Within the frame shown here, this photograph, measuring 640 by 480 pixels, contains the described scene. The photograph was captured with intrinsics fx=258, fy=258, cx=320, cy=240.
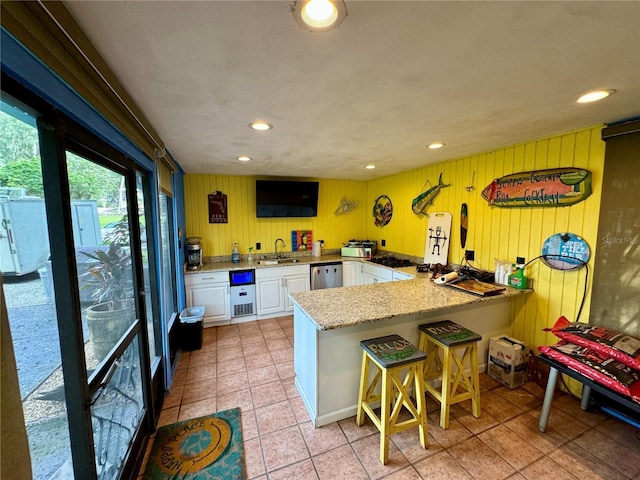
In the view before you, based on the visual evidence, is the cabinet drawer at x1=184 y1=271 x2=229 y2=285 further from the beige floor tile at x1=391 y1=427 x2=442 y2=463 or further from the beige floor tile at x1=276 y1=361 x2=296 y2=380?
the beige floor tile at x1=391 y1=427 x2=442 y2=463

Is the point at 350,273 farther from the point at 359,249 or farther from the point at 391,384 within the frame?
the point at 391,384

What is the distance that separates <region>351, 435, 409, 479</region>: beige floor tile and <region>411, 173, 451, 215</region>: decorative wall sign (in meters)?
2.72

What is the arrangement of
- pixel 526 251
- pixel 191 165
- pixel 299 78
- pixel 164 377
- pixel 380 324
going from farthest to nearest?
pixel 191 165 < pixel 526 251 < pixel 164 377 < pixel 380 324 < pixel 299 78

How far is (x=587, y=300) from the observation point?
2.09 m

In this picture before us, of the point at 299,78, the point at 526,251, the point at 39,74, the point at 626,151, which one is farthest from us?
the point at 526,251

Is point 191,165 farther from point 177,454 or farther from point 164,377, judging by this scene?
point 177,454

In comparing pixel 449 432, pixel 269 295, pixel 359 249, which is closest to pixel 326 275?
pixel 359 249

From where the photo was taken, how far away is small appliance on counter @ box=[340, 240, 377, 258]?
4.37 m

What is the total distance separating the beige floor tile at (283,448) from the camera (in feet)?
5.42

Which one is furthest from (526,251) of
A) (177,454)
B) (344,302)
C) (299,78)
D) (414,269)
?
(177,454)

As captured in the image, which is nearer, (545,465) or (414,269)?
(545,465)

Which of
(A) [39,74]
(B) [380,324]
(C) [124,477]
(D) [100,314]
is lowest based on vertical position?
(C) [124,477]

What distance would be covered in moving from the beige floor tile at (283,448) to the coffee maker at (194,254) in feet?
8.38

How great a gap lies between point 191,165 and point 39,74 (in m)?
2.65
